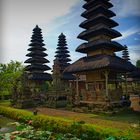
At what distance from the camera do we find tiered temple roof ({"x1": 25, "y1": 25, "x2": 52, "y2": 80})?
106 ft

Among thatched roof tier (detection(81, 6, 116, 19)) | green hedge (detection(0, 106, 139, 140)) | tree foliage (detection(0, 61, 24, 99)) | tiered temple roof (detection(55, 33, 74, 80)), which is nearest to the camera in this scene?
green hedge (detection(0, 106, 139, 140))

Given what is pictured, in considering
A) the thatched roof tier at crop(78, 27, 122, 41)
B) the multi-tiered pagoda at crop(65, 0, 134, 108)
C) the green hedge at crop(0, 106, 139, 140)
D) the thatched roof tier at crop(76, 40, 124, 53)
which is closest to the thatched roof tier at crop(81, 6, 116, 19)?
the multi-tiered pagoda at crop(65, 0, 134, 108)

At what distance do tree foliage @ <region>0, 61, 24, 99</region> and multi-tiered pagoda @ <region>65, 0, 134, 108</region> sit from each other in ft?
44.4

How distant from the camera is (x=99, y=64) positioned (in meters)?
16.4

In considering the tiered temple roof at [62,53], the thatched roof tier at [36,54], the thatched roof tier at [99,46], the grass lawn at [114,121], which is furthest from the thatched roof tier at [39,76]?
the grass lawn at [114,121]

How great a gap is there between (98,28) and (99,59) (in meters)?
2.88

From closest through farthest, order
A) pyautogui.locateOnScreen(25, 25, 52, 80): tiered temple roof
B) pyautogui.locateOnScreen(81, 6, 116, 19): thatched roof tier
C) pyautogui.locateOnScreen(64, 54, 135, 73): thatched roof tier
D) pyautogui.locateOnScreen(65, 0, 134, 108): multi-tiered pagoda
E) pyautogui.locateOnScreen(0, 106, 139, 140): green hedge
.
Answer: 1. pyautogui.locateOnScreen(0, 106, 139, 140): green hedge
2. pyautogui.locateOnScreen(64, 54, 135, 73): thatched roof tier
3. pyautogui.locateOnScreen(65, 0, 134, 108): multi-tiered pagoda
4. pyautogui.locateOnScreen(81, 6, 116, 19): thatched roof tier
5. pyautogui.locateOnScreen(25, 25, 52, 80): tiered temple roof

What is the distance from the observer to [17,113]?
14945mm

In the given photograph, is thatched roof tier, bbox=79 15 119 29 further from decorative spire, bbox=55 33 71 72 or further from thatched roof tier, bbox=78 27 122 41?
decorative spire, bbox=55 33 71 72

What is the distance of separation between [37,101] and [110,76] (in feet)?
31.3

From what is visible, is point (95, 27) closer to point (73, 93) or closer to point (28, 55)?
point (73, 93)

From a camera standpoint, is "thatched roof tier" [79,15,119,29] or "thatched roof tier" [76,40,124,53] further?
"thatched roof tier" [79,15,119,29]

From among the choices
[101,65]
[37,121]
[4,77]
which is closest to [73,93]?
[101,65]

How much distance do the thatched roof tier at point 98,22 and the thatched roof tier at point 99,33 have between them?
68 cm
